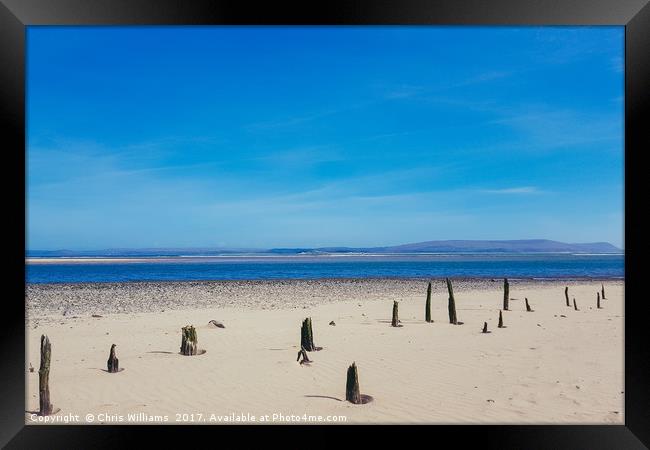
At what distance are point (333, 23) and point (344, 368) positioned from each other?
6.77 meters

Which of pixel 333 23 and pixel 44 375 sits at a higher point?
pixel 333 23

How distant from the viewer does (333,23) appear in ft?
14.3

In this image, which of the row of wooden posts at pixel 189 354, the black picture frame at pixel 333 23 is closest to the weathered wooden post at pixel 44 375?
the row of wooden posts at pixel 189 354

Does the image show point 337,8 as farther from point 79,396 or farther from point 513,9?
point 79,396

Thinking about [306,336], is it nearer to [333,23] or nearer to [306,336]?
[306,336]

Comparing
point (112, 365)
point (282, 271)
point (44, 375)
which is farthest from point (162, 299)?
point (282, 271)

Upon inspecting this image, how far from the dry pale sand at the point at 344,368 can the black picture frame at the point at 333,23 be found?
3.89ft

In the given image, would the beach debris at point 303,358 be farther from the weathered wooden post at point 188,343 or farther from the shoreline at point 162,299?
the shoreline at point 162,299

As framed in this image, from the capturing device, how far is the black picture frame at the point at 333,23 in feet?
13.2

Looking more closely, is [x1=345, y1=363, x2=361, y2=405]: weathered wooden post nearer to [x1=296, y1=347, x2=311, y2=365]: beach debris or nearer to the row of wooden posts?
the row of wooden posts

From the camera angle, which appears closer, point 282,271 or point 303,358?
point 303,358

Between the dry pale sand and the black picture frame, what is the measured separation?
1184 millimetres

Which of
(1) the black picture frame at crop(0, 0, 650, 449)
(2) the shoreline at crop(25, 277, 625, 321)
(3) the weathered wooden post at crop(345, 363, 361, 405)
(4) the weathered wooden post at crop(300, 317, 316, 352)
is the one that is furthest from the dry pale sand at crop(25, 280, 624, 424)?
(2) the shoreline at crop(25, 277, 625, 321)

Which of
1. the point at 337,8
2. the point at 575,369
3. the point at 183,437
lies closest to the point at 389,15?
the point at 337,8
